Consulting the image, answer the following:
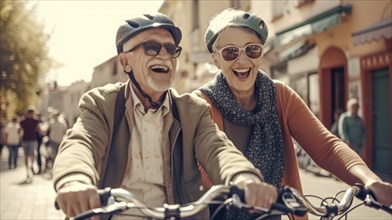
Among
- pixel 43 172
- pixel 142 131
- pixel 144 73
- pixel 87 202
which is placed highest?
pixel 144 73

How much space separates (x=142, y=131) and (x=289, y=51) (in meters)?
18.2

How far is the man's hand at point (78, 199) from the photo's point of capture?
6.42 ft

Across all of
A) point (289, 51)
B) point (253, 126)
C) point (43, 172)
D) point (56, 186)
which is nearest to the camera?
point (56, 186)

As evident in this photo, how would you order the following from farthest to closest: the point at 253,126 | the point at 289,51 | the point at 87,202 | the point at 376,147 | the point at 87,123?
the point at 289,51 < the point at 376,147 < the point at 253,126 < the point at 87,123 < the point at 87,202

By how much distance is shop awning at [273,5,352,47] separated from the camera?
16.4 meters

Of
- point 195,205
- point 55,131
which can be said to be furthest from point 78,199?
point 55,131

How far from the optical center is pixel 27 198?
11.4 metres

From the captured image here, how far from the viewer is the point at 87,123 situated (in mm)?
2492

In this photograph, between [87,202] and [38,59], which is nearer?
[87,202]

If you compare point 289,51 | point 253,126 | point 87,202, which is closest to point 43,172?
point 289,51

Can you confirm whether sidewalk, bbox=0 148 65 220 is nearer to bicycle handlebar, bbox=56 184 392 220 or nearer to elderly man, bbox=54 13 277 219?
elderly man, bbox=54 13 277 219

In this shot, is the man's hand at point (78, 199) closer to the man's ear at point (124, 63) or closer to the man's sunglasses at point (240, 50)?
the man's ear at point (124, 63)

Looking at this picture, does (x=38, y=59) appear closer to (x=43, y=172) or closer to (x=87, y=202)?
(x=43, y=172)

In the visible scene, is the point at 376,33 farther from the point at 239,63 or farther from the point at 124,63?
the point at 124,63
